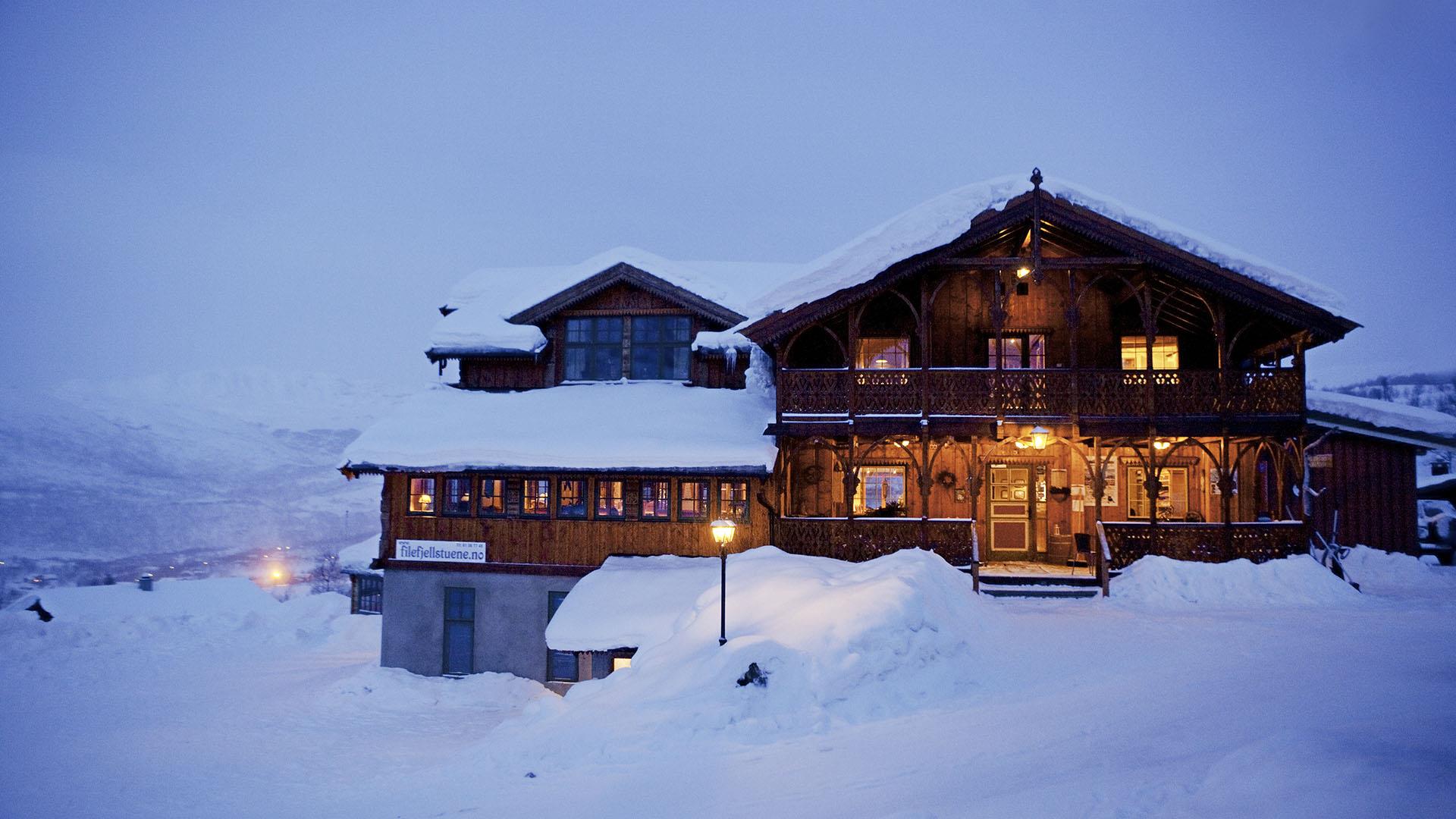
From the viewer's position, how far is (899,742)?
8.11 meters

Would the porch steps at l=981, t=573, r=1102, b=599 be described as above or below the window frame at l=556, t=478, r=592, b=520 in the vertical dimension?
below

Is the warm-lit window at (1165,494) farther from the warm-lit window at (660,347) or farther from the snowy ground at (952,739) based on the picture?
the warm-lit window at (660,347)

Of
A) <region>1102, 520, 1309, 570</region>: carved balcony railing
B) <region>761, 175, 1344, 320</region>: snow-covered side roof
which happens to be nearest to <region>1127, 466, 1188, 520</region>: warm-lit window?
<region>1102, 520, 1309, 570</region>: carved balcony railing

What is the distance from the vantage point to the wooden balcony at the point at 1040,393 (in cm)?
1659

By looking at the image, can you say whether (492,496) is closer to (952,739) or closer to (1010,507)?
(1010,507)

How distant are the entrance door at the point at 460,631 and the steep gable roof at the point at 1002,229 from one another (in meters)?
9.48

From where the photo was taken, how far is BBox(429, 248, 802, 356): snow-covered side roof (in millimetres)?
20734

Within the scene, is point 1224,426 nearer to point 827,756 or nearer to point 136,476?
point 827,756

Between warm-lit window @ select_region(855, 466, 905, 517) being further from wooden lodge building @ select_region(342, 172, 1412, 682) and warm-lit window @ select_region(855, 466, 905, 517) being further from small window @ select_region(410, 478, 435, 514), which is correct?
small window @ select_region(410, 478, 435, 514)

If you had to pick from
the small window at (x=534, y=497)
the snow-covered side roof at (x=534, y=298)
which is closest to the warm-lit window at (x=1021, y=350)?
the snow-covered side roof at (x=534, y=298)

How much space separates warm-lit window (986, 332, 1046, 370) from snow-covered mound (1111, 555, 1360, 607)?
5.78 meters

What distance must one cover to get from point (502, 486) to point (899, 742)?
41.9 ft

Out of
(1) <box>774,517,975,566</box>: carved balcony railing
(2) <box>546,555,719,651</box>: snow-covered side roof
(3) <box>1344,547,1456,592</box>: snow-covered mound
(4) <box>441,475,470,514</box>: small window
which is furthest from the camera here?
(4) <box>441,475,470,514</box>: small window

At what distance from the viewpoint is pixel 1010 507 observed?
64.4 ft
